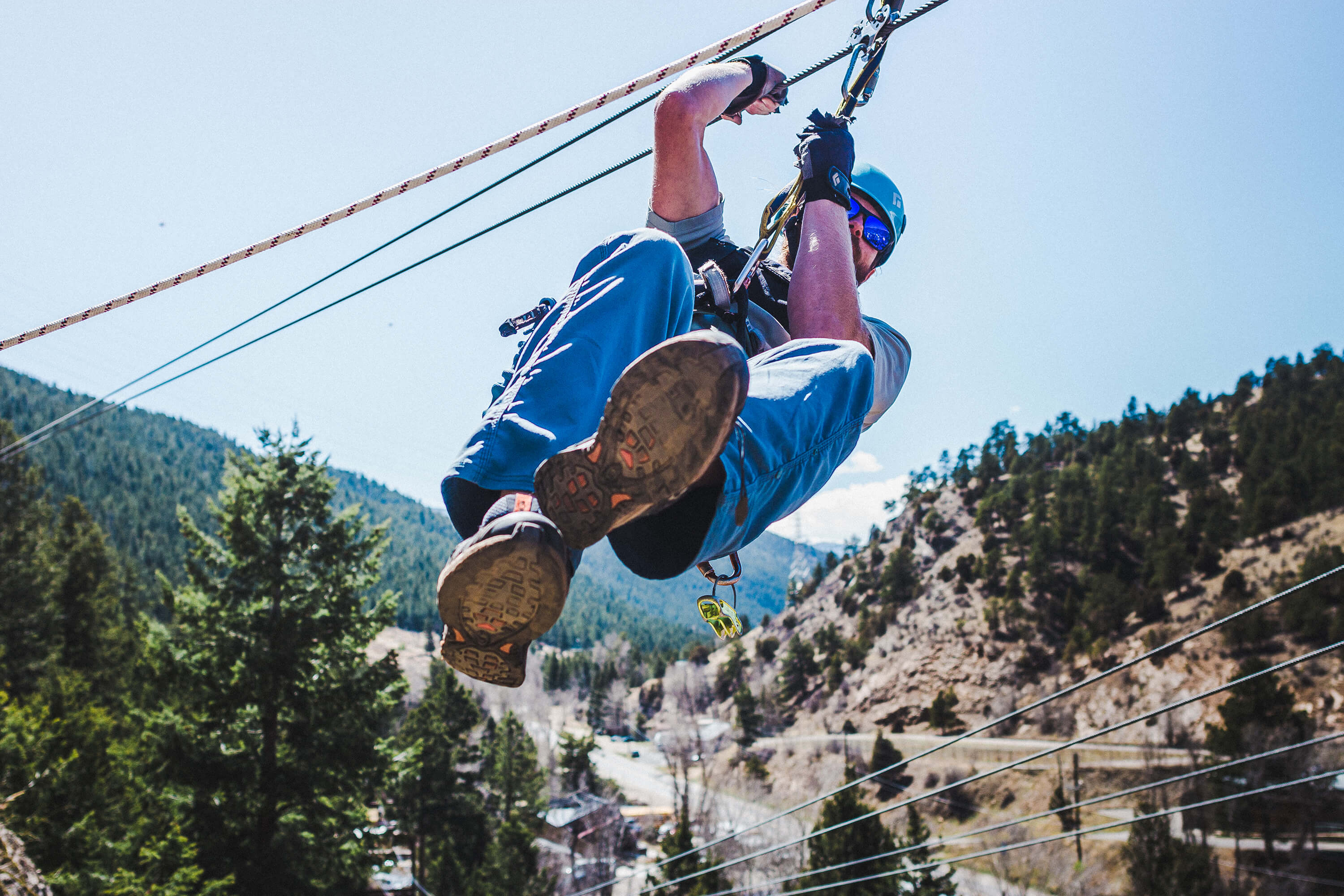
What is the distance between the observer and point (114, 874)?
14.2m

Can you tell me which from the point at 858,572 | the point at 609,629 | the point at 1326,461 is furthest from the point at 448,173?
the point at 609,629

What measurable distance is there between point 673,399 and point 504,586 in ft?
1.89

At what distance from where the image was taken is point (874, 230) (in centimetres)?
347

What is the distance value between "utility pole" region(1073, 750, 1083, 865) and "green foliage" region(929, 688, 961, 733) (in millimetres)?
10715

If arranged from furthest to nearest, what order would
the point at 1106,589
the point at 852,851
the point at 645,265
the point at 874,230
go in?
1. the point at 1106,589
2. the point at 852,851
3. the point at 874,230
4. the point at 645,265

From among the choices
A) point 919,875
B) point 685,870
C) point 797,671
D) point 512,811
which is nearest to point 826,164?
point 919,875

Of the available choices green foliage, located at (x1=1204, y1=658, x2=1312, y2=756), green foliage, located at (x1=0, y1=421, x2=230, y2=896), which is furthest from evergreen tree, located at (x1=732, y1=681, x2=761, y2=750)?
green foliage, located at (x1=0, y1=421, x2=230, y2=896)

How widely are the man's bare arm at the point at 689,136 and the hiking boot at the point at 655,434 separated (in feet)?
3.97

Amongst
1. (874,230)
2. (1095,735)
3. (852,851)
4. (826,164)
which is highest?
(874,230)

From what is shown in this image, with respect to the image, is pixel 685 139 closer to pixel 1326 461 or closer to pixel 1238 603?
pixel 1238 603

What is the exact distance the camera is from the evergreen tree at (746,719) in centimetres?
5581

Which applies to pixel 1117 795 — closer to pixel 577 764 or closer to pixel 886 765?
pixel 886 765

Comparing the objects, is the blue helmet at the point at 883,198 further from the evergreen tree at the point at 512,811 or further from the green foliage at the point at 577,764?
the green foliage at the point at 577,764

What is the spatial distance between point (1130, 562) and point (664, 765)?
40.1 metres
